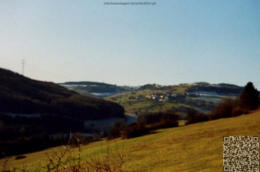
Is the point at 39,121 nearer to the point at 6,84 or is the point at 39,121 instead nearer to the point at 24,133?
the point at 24,133

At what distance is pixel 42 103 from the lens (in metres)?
154

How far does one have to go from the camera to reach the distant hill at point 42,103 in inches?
5704

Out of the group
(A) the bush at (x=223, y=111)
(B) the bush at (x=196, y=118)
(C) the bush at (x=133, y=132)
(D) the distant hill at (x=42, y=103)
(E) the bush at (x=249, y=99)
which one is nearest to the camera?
(C) the bush at (x=133, y=132)

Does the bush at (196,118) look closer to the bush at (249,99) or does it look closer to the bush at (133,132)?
the bush at (249,99)

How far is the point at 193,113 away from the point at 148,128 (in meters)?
9.12

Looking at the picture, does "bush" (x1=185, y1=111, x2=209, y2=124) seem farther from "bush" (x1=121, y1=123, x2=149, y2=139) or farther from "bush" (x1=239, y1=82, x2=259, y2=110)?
"bush" (x1=121, y1=123, x2=149, y2=139)

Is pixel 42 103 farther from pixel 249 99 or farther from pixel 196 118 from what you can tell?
pixel 249 99

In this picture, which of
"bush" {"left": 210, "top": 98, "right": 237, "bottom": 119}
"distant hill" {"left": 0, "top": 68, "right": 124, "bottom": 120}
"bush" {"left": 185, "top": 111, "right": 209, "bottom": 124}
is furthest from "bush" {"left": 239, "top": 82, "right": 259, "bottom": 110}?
"distant hill" {"left": 0, "top": 68, "right": 124, "bottom": 120}

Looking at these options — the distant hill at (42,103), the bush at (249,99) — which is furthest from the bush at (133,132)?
the distant hill at (42,103)

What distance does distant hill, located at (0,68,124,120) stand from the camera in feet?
475

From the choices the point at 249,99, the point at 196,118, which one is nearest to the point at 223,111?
the point at 196,118

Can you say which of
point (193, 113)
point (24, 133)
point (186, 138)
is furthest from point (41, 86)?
point (186, 138)

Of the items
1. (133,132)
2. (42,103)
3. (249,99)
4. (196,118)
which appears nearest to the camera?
(133,132)

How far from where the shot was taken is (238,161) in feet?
25.0
